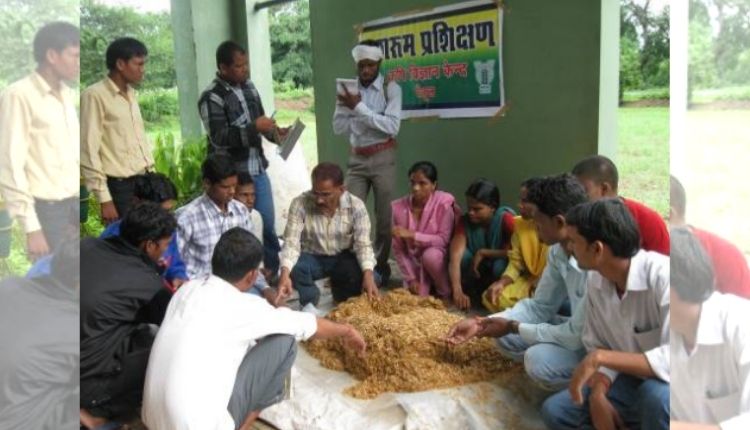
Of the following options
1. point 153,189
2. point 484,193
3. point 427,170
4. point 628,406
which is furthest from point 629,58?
point 153,189

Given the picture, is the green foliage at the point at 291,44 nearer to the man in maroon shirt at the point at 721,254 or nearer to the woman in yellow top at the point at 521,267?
the woman in yellow top at the point at 521,267

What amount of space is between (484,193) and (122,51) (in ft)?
7.12

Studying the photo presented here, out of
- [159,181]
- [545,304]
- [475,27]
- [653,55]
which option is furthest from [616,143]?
[159,181]

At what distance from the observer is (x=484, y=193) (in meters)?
4.02

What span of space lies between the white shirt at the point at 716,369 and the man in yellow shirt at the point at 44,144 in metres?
1.25

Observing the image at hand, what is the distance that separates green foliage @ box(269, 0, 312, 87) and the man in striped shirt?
124 inches

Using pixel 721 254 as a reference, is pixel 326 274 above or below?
below

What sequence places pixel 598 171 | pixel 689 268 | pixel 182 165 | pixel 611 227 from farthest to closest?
Answer: 1. pixel 182 165
2. pixel 598 171
3. pixel 611 227
4. pixel 689 268

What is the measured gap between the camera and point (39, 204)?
1418mm

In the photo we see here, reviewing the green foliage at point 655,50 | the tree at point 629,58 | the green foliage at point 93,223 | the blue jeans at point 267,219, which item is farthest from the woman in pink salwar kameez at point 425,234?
the green foliage at point 93,223

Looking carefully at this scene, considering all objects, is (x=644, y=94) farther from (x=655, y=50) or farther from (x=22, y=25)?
(x=22, y=25)

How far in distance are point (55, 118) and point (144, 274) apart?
129 cm

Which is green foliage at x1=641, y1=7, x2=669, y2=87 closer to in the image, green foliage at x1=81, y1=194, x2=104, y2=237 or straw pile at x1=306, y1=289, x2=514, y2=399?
straw pile at x1=306, y1=289, x2=514, y2=399

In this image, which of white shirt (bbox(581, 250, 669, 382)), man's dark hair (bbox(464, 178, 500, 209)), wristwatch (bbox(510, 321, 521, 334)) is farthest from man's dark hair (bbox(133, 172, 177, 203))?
white shirt (bbox(581, 250, 669, 382))
